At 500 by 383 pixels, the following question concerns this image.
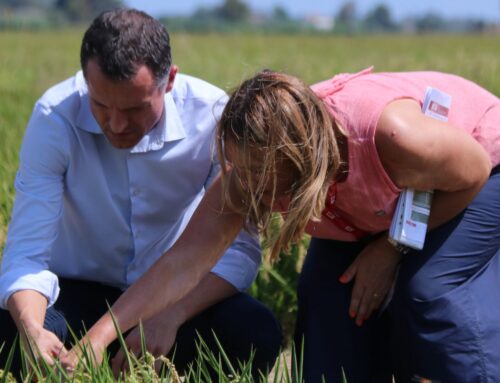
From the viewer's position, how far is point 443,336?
2350 millimetres

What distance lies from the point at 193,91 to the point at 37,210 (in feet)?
1.72

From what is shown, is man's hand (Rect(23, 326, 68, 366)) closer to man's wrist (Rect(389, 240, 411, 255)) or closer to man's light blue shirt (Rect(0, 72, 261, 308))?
man's light blue shirt (Rect(0, 72, 261, 308))

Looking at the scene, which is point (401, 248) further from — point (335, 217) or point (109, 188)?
point (109, 188)

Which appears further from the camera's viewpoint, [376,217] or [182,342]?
[182,342]

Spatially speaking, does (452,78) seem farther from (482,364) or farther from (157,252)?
(157,252)

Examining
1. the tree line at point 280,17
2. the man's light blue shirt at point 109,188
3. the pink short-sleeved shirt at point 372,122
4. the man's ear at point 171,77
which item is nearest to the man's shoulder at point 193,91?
the man's light blue shirt at point 109,188

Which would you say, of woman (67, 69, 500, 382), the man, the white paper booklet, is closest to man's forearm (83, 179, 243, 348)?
woman (67, 69, 500, 382)

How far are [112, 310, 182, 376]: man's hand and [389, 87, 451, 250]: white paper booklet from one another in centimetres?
58

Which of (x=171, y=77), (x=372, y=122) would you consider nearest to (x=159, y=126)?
(x=171, y=77)

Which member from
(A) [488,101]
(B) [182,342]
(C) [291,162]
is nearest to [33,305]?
(B) [182,342]

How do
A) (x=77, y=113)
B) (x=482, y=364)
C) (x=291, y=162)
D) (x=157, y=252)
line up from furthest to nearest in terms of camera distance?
(x=157, y=252), (x=77, y=113), (x=482, y=364), (x=291, y=162)

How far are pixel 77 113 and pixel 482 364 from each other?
115 centimetres

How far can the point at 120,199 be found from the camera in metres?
2.64

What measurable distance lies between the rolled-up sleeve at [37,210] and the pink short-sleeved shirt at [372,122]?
64 cm
